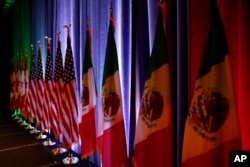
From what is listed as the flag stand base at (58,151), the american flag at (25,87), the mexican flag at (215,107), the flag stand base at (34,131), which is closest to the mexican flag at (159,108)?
the mexican flag at (215,107)

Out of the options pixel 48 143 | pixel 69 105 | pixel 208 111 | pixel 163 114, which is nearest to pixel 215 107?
pixel 208 111

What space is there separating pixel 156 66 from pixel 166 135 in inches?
25.3

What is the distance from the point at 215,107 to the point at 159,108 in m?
0.60

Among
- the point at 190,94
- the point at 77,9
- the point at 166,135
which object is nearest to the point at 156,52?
the point at 190,94

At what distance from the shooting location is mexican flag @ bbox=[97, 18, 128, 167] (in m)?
2.97

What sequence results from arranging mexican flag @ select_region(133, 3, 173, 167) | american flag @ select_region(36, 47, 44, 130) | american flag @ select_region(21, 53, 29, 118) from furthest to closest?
american flag @ select_region(21, 53, 29, 118)
american flag @ select_region(36, 47, 44, 130)
mexican flag @ select_region(133, 3, 173, 167)

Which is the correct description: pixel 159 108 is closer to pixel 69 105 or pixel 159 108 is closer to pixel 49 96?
pixel 69 105

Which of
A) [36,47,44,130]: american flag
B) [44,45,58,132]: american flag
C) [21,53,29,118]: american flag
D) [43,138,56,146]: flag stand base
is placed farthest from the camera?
[21,53,29,118]: american flag

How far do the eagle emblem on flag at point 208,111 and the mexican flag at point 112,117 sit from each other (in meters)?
1.14

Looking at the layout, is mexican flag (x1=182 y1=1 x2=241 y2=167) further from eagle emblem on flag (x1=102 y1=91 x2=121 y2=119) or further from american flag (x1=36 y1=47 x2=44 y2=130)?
american flag (x1=36 y1=47 x2=44 y2=130)

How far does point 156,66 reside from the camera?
8.00 feet

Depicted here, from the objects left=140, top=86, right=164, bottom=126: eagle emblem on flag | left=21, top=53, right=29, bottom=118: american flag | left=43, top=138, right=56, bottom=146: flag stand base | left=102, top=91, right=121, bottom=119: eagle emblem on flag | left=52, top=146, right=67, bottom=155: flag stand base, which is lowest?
left=43, top=138, right=56, bottom=146: flag stand base

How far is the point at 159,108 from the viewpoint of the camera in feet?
7.92

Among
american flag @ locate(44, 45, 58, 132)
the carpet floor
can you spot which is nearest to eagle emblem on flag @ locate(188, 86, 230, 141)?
the carpet floor
